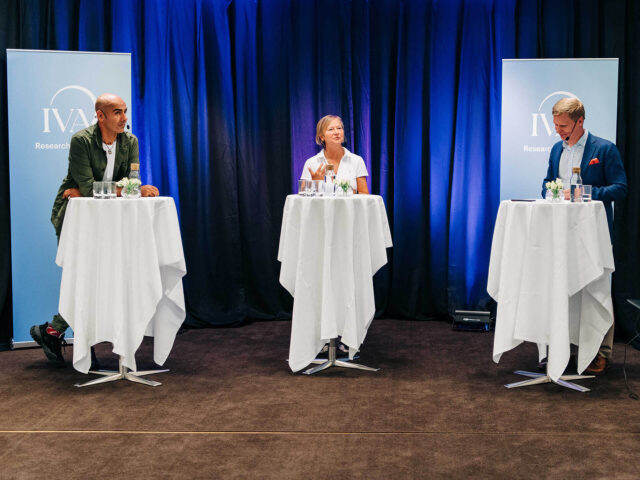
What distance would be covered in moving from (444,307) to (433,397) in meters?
2.18

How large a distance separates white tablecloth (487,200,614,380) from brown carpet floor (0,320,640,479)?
0.31 meters

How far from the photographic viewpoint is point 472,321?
206 inches

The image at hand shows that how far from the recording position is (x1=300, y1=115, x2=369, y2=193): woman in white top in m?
4.65

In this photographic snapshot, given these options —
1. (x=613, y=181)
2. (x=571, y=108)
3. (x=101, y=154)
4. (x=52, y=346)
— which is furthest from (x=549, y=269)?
(x=52, y=346)

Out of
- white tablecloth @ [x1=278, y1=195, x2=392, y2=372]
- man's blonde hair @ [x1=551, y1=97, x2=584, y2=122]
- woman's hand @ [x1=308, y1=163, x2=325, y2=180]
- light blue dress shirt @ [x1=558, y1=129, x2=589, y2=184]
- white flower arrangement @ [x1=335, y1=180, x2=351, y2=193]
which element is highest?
man's blonde hair @ [x1=551, y1=97, x2=584, y2=122]

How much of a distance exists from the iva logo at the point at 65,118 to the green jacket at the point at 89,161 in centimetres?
86

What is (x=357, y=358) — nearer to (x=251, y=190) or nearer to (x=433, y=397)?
(x=433, y=397)

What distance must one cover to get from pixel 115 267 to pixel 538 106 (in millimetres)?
3233

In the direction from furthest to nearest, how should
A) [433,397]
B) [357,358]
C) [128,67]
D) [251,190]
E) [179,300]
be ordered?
[251,190] → [128,67] → [357,358] → [179,300] → [433,397]

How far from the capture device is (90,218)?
3.61 meters

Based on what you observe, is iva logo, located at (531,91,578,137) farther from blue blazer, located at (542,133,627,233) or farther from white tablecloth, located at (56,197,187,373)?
white tablecloth, located at (56,197,187,373)

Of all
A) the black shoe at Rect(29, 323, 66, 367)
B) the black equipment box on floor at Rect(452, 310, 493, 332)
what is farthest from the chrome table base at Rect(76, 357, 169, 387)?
the black equipment box on floor at Rect(452, 310, 493, 332)

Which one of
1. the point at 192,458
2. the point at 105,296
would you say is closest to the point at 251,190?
the point at 105,296

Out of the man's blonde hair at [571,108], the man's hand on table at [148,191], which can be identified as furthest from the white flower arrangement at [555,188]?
the man's hand on table at [148,191]
